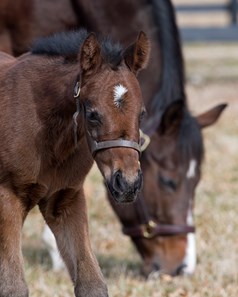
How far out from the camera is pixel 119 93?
373cm

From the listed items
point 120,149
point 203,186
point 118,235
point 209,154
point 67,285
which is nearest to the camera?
point 120,149

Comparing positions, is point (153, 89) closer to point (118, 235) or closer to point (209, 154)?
point (118, 235)

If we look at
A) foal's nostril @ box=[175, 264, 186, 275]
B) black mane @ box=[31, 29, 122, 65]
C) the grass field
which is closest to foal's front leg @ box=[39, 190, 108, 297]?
black mane @ box=[31, 29, 122, 65]

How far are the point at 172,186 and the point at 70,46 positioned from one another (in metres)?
2.11

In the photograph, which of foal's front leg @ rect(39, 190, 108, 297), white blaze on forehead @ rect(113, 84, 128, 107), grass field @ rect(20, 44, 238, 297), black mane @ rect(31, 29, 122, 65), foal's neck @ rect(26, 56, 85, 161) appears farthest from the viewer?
grass field @ rect(20, 44, 238, 297)

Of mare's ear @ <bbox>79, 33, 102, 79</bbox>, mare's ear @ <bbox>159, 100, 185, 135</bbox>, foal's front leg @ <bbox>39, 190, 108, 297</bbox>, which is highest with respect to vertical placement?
mare's ear @ <bbox>79, 33, 102, 79</bbox>

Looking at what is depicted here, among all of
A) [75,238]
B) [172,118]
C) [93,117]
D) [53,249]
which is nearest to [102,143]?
[93,117]

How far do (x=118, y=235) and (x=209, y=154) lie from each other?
2808 mm

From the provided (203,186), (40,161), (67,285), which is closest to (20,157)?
(40,161)

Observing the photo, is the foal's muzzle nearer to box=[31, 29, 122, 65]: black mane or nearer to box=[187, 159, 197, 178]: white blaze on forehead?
box=[31, 29, 122, 65]: black mane

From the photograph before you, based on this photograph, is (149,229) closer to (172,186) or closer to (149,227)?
(149,227)

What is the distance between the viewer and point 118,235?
6973mm

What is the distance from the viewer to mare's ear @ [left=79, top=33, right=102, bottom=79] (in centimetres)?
378

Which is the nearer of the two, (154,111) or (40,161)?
(40,161)
